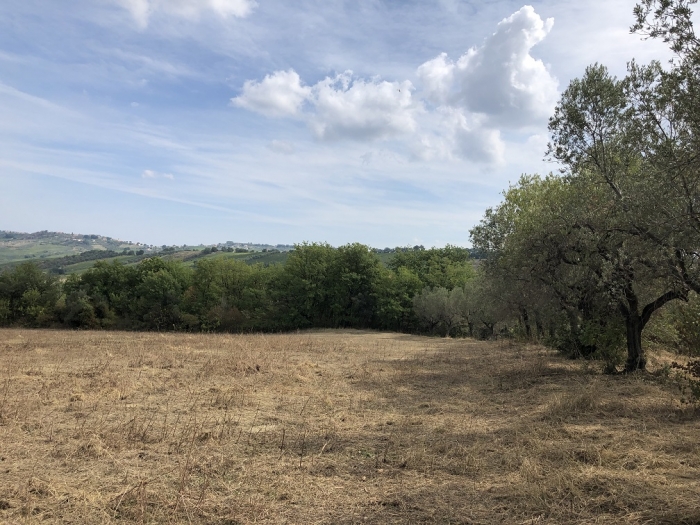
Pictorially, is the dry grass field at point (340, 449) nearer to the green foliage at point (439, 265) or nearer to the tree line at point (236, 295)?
the tree line at point (236, 295)

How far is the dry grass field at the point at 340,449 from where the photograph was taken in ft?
17.9

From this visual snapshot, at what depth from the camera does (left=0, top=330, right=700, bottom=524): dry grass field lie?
545 cm

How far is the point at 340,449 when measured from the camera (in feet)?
26.0

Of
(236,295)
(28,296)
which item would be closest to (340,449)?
(236,295)

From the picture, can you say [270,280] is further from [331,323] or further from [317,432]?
[317,432]

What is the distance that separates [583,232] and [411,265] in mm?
55506

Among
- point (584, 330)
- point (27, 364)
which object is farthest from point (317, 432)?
point (27, 364)

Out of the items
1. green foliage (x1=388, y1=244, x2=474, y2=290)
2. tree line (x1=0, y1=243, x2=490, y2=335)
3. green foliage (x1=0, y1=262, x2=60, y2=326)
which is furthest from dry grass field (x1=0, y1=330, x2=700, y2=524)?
green foliage (x1=0, y1=262, x2=60, y2=326)

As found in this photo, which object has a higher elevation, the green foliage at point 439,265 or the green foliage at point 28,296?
the green foliage at point 439,265

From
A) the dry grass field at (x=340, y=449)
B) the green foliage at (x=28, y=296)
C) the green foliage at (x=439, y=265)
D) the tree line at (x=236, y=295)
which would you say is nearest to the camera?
the dry grass field at (x=340, y=449)

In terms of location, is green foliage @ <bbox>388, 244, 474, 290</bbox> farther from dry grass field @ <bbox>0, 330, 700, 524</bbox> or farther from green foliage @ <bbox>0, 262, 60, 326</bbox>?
green foliage @ <bbox>0, 262, 60, 326</bbox>

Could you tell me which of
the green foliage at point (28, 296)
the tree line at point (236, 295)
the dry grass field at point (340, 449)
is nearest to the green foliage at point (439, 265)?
the tree line at point (236, 295)

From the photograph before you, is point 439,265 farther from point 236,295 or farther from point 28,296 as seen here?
point 28,296

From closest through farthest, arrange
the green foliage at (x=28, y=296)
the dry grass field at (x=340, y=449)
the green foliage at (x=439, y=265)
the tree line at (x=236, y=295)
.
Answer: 1. the dry grass field at (x=340, y=449)
2. the green foliage at (x=28, y=296)
3. the tree line at (x=236, y=295)
4. the green foliage at (x=439, y=265)
